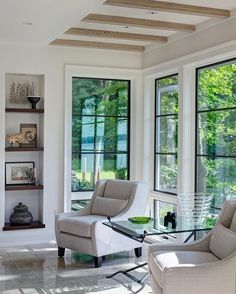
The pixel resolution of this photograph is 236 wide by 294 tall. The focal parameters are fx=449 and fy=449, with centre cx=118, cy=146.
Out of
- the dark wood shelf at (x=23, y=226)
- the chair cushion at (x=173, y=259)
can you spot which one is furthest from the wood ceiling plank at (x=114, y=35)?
the chair cushion at (x=173, y=259)

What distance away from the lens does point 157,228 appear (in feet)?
14.6

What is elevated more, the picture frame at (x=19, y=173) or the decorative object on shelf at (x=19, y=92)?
the decorative object on shelf at (x=19, y=92)

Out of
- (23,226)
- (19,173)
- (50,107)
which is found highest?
(50,107)

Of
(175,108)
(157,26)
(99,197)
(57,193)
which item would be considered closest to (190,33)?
(157,26)

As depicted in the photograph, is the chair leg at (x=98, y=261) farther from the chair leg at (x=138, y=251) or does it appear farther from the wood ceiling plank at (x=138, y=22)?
the wood ceiling plank at (x=138, y=22)

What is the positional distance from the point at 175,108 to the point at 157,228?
2.37m

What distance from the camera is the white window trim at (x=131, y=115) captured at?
21.7ft

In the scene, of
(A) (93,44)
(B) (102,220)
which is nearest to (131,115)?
(A) (93,44)

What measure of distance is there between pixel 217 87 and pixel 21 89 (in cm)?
285

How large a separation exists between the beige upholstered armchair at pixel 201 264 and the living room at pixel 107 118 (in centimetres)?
78

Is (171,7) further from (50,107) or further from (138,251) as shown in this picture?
(138,251)

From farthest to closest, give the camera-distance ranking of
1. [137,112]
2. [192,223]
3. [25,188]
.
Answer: [137,112], [25,188], [192,223]

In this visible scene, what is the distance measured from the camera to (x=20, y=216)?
632cm

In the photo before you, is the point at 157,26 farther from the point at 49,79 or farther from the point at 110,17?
the point at 49,79
